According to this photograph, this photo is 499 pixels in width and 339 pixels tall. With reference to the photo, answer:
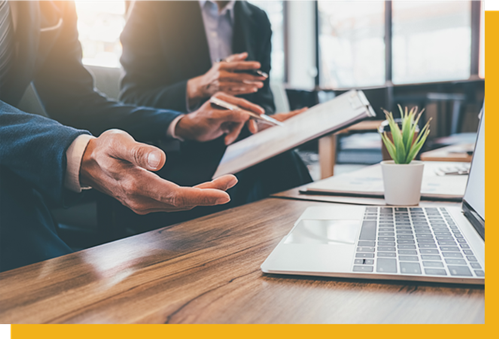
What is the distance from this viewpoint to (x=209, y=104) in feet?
2.83

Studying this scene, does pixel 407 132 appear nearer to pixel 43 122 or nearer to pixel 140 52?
pixel 43 122

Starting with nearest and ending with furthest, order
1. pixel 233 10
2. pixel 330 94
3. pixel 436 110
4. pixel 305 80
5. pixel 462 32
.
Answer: pixel 233 10 → pixel 436 110 → pixel 330 94 → pixel 462 32 → pixel 305 80

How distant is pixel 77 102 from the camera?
35.5 inches

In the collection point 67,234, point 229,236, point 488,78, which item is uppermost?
point 488,78

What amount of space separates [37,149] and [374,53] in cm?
581

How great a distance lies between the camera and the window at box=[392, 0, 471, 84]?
197 inches

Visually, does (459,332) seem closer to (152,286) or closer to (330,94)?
(152,286)

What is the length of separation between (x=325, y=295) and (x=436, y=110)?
361cm

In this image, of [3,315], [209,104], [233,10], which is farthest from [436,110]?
[3,315]

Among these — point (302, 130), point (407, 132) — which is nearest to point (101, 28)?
point (302, 130)

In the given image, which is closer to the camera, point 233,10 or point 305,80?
point 233,10

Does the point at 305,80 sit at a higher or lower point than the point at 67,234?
higher

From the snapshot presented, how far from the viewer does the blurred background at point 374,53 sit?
4.04 metres

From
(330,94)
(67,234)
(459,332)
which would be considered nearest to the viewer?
(459,332)
